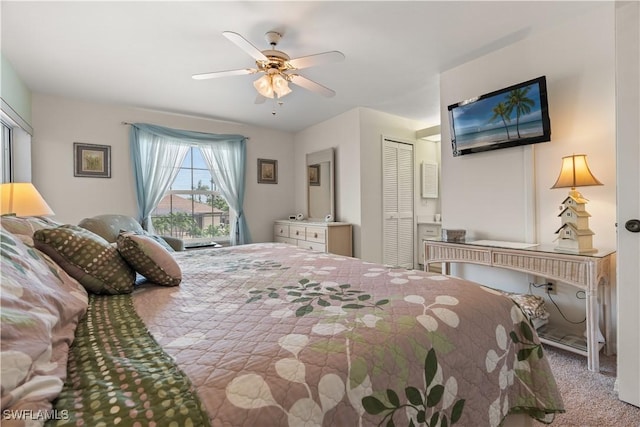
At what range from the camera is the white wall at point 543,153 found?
209 centimetres

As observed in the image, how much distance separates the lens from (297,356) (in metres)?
0.74

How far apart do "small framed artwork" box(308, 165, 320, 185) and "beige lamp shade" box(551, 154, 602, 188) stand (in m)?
3.07

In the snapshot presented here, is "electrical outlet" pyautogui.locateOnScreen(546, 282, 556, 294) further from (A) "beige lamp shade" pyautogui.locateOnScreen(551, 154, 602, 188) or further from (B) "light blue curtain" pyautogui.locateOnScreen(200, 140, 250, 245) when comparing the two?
(B) "light blue curtain" pyautogui.locateOnScreen(200, 140, 250, 245)

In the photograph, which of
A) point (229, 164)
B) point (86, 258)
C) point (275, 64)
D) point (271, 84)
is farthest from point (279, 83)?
point (229, 164)

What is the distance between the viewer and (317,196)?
4.64m

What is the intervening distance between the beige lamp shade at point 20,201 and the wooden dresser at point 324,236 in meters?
2.65

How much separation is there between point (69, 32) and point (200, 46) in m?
0.88

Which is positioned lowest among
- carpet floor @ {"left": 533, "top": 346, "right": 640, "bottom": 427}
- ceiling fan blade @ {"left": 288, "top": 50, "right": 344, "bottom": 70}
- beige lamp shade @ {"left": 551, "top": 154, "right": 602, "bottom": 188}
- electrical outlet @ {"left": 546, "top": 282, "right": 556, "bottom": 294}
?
carpet floor @ {"left": 533, "top": 346, "right": 640, "bottom": 427}

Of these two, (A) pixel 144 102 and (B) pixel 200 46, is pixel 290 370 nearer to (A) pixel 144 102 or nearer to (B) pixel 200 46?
(B) pixel 200 46

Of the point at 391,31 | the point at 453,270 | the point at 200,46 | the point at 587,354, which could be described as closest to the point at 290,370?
the point at 587,354

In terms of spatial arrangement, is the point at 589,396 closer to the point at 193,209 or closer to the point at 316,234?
the point at 316,234

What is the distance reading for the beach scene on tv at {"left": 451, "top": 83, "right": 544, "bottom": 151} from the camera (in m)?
2.34

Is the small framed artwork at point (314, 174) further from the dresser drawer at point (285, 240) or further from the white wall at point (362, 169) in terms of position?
the dresser drawer at point (285, 240)

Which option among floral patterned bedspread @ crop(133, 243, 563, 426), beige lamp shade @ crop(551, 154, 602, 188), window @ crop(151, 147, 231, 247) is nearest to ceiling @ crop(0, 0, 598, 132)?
beige lamp shade @ crop(551, 154, 602, 188)
